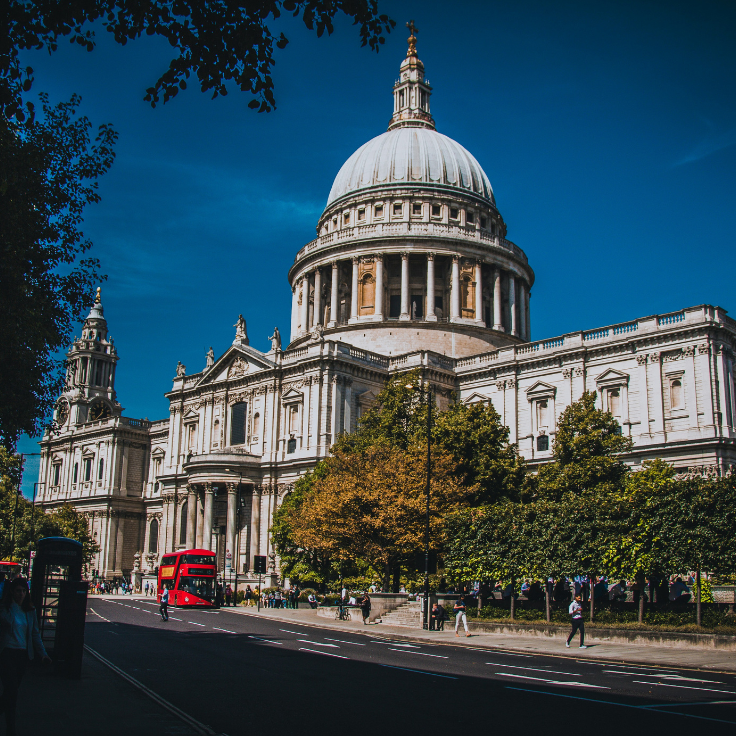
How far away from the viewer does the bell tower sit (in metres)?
98.7

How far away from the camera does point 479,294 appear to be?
254 ft

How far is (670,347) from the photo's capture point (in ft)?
176

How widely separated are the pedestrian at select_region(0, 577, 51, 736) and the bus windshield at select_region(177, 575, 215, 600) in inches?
1579

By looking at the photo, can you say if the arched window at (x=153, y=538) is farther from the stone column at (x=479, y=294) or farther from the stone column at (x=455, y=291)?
the stone column at (x=479, y=294)

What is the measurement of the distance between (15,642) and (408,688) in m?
7.73

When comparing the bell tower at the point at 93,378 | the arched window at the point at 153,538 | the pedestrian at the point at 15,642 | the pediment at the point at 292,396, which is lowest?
the pedestrian at the point at 15,642

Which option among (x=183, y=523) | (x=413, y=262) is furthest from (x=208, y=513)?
(x=413, y=262)

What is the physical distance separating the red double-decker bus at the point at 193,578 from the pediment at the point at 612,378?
2859cm

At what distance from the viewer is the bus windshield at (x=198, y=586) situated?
51.0 metres

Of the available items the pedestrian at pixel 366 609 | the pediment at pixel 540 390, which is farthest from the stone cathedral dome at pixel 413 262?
the pedestrian at pixel 366 609

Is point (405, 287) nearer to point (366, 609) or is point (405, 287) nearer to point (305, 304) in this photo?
point (305, 304)

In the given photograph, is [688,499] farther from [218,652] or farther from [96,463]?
[96,463]

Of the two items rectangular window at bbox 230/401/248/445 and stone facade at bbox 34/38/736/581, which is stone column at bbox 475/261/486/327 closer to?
stone facade at bbox 34/38/736/581

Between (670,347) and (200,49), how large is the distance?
4814cm
